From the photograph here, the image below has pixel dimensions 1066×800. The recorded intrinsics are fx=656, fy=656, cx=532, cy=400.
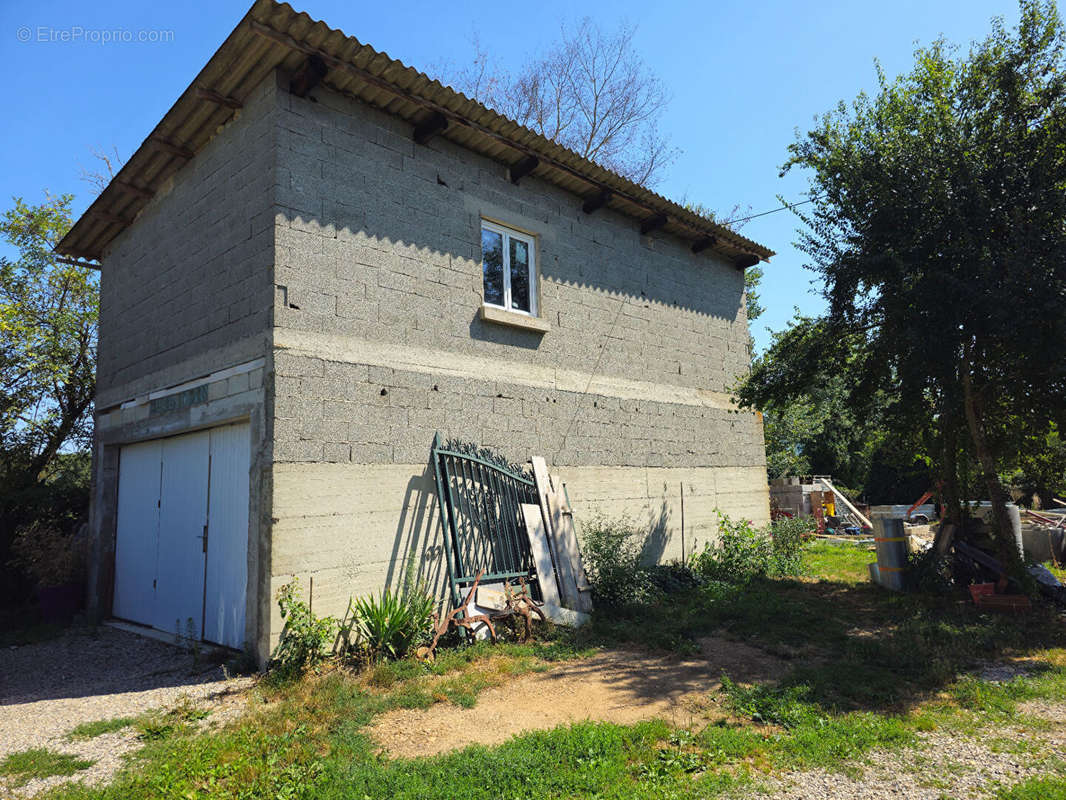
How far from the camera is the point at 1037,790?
3512 mm

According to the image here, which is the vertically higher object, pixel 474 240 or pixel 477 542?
pixel 474 240

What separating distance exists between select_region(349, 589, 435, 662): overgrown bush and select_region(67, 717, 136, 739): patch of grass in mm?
1906

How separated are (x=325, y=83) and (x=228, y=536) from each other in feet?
16.1

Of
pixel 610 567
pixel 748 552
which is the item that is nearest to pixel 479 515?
pixel 610 567

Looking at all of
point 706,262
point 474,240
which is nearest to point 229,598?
point 474,240

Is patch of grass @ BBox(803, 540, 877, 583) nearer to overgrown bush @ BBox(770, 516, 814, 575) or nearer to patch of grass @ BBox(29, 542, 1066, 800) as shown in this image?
overgrown bush @ BBox(770, 516, 814, 575)

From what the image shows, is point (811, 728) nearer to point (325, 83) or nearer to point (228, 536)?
point (228, 536)

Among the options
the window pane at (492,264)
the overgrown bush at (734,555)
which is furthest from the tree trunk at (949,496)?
the window pane at (492,264)

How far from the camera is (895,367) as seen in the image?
824 centimetres

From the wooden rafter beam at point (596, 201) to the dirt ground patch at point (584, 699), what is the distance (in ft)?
20.5

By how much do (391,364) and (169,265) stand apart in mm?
3614

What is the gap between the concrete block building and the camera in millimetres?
6449

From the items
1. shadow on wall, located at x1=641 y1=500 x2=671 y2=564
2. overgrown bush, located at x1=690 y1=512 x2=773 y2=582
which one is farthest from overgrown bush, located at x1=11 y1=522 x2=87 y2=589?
overgrown bush, located at x1=690 y1=512 x2=773 y2=582

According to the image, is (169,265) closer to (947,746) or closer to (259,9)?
(259,9)
